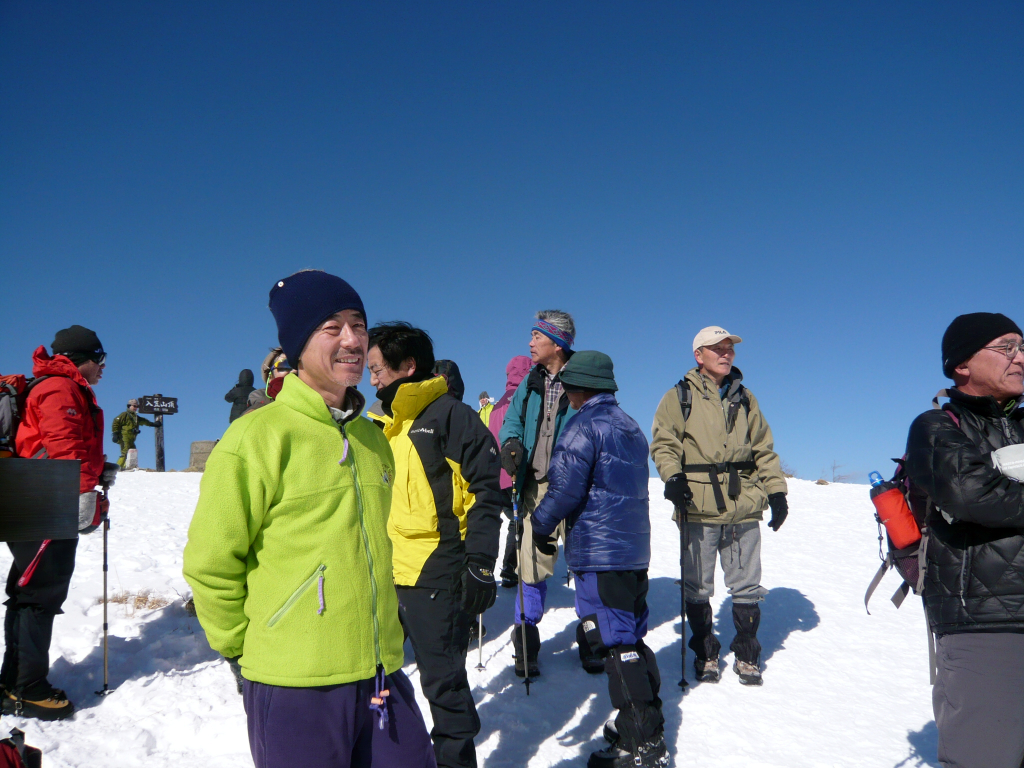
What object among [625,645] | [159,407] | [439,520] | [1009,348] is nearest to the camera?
[1009,348]

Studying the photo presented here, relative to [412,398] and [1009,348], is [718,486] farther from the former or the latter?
[412,398]

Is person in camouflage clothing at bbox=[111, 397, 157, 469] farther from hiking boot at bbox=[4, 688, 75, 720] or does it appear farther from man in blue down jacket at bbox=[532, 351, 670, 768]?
man in blue down jacket at bbox=[532, 351, 670, 768]

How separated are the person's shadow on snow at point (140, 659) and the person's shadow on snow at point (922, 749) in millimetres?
4919

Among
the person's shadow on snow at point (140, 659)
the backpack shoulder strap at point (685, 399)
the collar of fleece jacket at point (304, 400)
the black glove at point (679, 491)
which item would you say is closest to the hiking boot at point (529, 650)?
the black glove at point (679, 491)

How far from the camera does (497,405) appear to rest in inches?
276

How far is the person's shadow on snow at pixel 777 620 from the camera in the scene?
5922mm

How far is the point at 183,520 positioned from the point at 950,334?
1035cm

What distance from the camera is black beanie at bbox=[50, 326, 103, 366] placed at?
4.77m

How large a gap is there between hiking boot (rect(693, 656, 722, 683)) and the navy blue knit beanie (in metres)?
4.26

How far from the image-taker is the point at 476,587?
3.22 metres

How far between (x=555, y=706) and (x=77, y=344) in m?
4.38

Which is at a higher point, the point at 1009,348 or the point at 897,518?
the point at 1009,348

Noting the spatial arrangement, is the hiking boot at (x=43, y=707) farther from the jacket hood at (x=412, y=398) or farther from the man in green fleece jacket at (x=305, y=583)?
the man in green fleece jacket at (x=305, y=583)

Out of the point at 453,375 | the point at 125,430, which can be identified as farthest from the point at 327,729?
the point at 125,430
